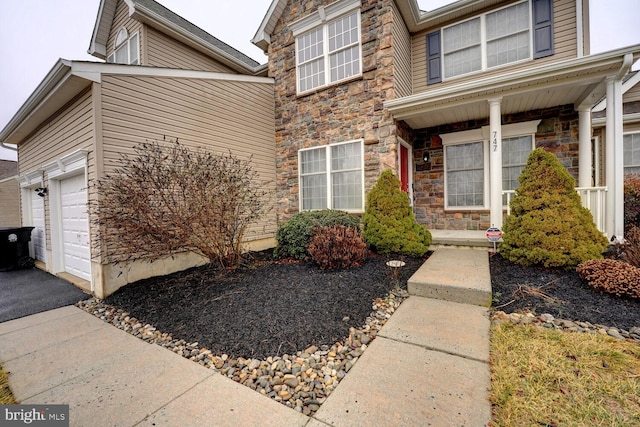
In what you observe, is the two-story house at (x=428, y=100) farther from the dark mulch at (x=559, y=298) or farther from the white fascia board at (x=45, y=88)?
the white fascia board at (x=45, y=88)

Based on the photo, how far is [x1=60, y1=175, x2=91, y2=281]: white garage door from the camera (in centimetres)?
507

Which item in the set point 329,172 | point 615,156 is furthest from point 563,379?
point 329,172

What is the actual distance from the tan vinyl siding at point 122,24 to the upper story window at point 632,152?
45.7 ft

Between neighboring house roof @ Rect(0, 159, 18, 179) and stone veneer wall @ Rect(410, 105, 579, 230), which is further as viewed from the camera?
neighboring house roof @ Rect(0, 159, 18, 179)

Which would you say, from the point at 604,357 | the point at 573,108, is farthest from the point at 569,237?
the point at 573,108

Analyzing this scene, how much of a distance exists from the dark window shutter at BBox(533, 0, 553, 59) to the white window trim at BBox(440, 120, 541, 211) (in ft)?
5.16

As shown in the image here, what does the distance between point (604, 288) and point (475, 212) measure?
12.1ft

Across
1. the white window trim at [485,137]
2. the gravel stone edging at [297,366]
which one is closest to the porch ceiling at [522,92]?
the white window trim at [485,137]

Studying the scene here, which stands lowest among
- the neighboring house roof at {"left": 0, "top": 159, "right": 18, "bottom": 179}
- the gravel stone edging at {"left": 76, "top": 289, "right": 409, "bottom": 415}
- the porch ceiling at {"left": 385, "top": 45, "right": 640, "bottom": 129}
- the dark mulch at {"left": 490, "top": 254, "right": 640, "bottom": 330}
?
the gravel stone edging at {"left": 76, "top": 289, "right": 409, "bottom": 415}

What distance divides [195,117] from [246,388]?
554 cm

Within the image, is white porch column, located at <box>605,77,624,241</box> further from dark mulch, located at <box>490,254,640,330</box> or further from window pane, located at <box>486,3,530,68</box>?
window pane, located at <box>486,3,530,68</box>

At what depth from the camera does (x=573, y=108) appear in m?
5.47

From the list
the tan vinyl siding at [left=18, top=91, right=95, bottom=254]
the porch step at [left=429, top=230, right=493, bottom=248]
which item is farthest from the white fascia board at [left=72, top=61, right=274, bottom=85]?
the porch step at [left=429, top=230, right=493, bottom=248]

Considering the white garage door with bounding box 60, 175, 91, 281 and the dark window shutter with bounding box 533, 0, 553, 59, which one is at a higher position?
the dark window shutter with bounding box 533, 0, 553, 59
